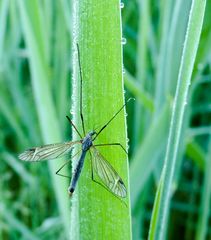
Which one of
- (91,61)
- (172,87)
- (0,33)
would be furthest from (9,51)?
(91,61)

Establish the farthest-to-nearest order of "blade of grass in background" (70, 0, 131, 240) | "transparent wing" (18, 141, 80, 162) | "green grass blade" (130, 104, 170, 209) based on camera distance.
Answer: "green grass blade" (130, 104, 170, 209), "transparent wing" (18, 141, 80, 162), "blade of grass in background" (70, 0, 131, 240)

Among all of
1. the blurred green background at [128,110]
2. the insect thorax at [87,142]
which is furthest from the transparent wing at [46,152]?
the blurred green background at [128,110]

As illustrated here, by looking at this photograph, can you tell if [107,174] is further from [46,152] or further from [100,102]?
[46,152]

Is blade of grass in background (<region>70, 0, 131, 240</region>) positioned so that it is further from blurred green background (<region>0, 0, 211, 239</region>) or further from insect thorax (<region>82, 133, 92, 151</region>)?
blurred green background (<region>0, 0, 211, 239</region>)

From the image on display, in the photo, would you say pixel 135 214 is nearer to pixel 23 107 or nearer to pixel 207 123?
pixel 23 107

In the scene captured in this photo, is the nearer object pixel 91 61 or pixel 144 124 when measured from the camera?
pixel 91 61

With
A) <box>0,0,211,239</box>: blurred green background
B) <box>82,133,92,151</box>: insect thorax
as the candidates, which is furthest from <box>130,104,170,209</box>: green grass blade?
<box>82,133,92,151</box>: insect thorax

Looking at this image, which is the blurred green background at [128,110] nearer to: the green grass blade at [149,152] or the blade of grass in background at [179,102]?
the green grass blade at [149,152]
